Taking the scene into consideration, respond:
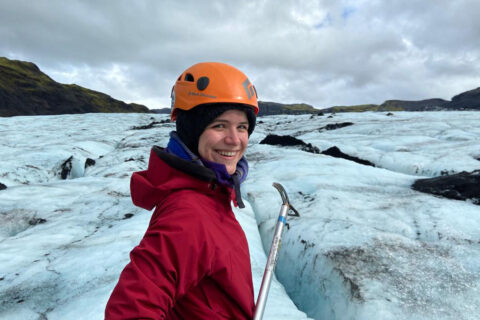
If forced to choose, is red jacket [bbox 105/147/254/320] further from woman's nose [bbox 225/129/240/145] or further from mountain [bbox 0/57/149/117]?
mountain [bbox 0/57/149/117]

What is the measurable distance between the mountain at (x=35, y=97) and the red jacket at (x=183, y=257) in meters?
82.3

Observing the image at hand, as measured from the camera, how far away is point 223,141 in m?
1.73

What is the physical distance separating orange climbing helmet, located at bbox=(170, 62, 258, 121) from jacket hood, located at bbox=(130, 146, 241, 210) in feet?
1.45

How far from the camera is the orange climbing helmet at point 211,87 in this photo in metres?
1.78

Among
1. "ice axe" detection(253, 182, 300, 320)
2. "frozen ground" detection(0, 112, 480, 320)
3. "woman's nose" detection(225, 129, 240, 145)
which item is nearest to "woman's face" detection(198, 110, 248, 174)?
"woman's nose" detection(225, 129, 240, 145)

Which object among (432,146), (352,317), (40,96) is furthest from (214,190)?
(40,96)

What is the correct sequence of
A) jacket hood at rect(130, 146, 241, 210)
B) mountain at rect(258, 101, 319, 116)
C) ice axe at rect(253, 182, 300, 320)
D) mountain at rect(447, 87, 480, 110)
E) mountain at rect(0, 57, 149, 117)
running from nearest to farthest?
jacket hood at rect(130, 146, 241, 210)
ice axe at rect(253, 182, 300, 320)
mountain at rect(0, 57, 149, 117)
mountain at rect(447, 87, 480, 110)
mountain at rect(258, 101, 319, 116)

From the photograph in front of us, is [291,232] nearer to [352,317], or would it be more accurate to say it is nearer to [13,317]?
[352,317]

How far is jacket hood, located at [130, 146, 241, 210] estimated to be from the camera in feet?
4.79

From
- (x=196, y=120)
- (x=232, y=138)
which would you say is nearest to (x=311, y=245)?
(x=232, y=138)

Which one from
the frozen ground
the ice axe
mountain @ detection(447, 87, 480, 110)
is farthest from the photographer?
mountain @ detection(447, 87, 480, 110)

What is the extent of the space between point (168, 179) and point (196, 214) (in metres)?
0.31

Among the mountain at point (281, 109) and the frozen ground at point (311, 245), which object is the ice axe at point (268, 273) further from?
the mountain at point (281, 109)

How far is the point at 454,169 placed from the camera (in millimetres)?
8297
